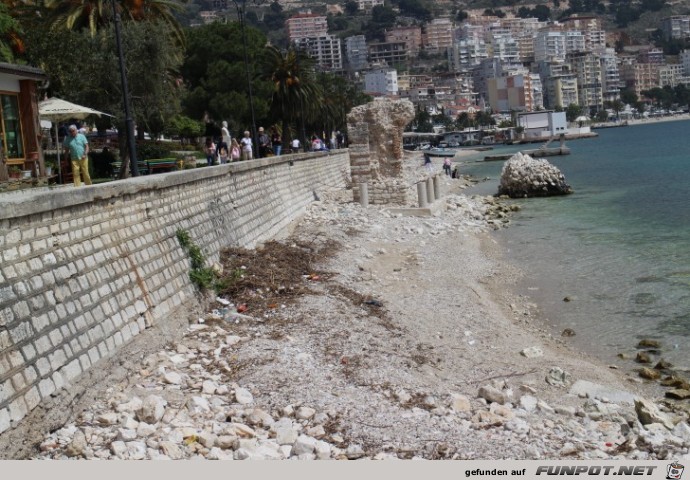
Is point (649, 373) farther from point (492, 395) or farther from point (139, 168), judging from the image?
point (139, 168)

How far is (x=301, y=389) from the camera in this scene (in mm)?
9586

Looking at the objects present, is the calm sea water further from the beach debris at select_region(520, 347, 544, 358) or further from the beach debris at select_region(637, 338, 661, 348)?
the beach debris at select_region(520, 347, 544, 358)

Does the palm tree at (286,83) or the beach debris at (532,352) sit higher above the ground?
the palm tree at (286,83)

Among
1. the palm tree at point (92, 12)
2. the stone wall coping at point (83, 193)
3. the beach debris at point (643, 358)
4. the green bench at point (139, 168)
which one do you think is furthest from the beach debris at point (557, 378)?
the palm tree at point (92, 12)

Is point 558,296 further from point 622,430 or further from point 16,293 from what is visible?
point 16,293

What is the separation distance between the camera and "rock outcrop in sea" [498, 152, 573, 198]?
42156 millimetres

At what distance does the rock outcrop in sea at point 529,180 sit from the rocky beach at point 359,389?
25.8 meters

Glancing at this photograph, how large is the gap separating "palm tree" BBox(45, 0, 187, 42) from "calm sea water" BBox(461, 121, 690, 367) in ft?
61.6

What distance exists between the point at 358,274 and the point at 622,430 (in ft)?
31.4

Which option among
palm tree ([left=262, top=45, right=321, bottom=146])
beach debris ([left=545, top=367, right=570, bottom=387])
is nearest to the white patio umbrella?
beach debris ([left=545, top=367, right=570, bottom=387])

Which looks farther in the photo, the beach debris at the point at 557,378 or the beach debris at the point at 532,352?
the beach debris at the point at 532,352

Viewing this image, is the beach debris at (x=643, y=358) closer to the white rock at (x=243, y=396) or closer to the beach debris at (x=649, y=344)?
the beach debris at (x=649, y=344)

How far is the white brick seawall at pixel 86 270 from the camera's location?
800cm

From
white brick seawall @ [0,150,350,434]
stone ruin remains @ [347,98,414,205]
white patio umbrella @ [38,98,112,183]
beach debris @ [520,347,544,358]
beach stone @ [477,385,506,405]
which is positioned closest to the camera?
white brick seawall @ [0,150,350,434]
